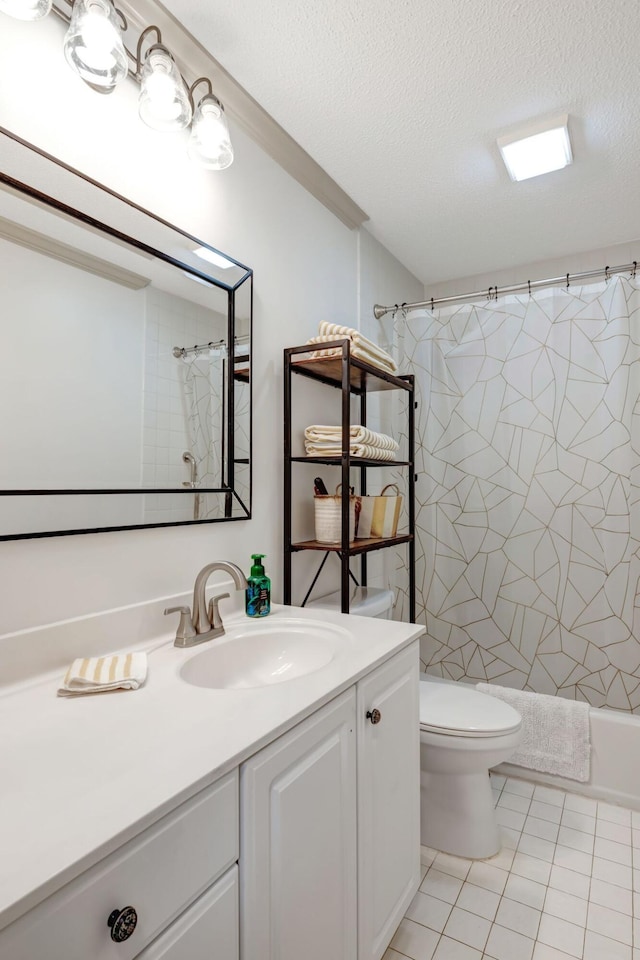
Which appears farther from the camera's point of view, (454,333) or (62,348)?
(454,333)

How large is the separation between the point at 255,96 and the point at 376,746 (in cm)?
181

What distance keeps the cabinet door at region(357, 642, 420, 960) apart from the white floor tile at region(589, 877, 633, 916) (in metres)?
0.59

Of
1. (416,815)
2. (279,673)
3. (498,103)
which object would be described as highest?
(498,103)

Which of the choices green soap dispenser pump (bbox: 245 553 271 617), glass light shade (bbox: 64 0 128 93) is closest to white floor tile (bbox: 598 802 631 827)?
green soap dispenser pump (bbox: 245 553 271 617)

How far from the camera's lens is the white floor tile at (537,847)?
171cm

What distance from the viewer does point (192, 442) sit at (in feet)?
4.59

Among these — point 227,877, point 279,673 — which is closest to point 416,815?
point 279,673

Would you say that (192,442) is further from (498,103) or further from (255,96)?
(498,103)

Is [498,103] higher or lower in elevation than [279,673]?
higher

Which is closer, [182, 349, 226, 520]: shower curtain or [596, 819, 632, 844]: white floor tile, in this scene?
[182, 349, 226, 520]: shower curtain

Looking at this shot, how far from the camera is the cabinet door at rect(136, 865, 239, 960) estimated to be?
640 mm

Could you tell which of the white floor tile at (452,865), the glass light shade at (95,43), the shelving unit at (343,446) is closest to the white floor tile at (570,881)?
the white floor tile at (452,865)

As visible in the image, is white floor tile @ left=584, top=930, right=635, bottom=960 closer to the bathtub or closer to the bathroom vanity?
the bathroom vanity

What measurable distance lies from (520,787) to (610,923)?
0.68m
